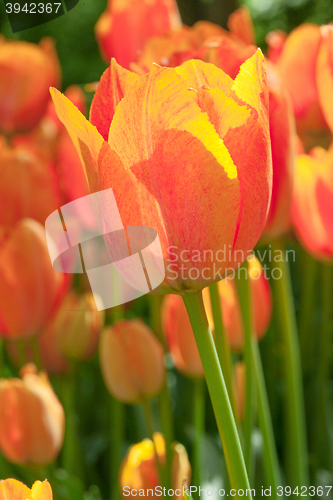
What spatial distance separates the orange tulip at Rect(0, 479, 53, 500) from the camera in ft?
0.51

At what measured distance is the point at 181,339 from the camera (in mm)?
325

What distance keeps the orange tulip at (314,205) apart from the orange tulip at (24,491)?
0.69ft

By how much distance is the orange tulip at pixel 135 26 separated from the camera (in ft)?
1.50

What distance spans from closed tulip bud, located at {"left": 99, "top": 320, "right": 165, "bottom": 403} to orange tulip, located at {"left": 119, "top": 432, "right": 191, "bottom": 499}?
0.04 meters

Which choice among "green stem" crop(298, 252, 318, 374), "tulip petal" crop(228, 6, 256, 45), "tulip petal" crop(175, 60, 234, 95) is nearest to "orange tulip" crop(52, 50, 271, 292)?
"tulip petal" crop(175, 60, 234, 95)

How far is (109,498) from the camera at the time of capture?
1.42 feet

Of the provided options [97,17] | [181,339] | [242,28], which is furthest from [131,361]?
[97,17]

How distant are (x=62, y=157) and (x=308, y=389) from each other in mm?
342

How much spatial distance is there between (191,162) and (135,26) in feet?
1.15

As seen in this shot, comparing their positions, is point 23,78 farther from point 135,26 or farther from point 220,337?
point 220,337

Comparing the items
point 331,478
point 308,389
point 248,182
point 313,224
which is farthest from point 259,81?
point 308,389

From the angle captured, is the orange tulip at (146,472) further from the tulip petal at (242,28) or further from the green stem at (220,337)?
the tulip petal at (242,28)

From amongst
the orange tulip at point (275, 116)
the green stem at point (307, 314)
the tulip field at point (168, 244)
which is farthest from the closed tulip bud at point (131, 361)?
the green stem at point (307, 314)

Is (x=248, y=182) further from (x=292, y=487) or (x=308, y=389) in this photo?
(x=308, y=389)
